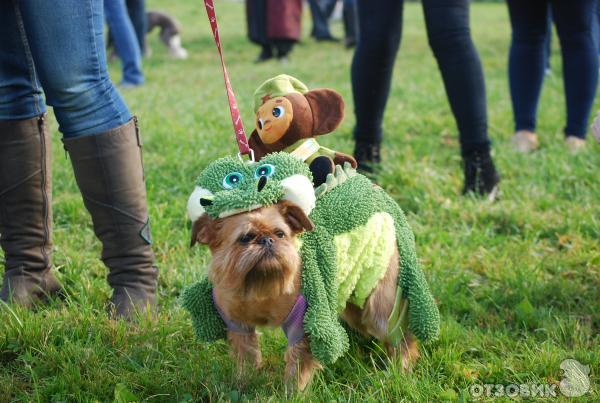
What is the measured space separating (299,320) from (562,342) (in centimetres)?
97

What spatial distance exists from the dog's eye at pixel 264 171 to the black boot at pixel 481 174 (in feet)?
6.35

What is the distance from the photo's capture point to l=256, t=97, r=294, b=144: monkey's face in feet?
6.73

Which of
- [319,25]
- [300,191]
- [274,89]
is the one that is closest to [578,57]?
[274,89]

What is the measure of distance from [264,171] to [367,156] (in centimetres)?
207

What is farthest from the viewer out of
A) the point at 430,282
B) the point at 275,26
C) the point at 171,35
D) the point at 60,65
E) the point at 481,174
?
the point at 171,35

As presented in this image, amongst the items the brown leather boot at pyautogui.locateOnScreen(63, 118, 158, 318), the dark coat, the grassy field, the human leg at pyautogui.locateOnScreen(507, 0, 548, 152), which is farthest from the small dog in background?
the brown leather boot at pyautogui.locateOnScreen(63, 118, 158, 318)

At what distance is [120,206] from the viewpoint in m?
2.33

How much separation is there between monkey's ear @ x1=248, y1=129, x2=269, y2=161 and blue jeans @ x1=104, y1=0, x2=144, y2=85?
5.11 m

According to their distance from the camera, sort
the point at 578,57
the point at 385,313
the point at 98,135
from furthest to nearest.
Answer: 1. the point at 578,57
2. the point at 98,135
3. the point at 385,313

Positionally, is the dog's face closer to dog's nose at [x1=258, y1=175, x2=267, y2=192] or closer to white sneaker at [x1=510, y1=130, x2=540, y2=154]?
dog's nose at [x1=258, y1=175, x2=267, y2=192]

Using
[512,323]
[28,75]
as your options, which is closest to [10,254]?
[28,75]

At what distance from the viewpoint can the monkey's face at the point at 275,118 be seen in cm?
205

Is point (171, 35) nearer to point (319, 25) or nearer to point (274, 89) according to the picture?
point (319, 25)

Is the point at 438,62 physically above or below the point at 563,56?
above
